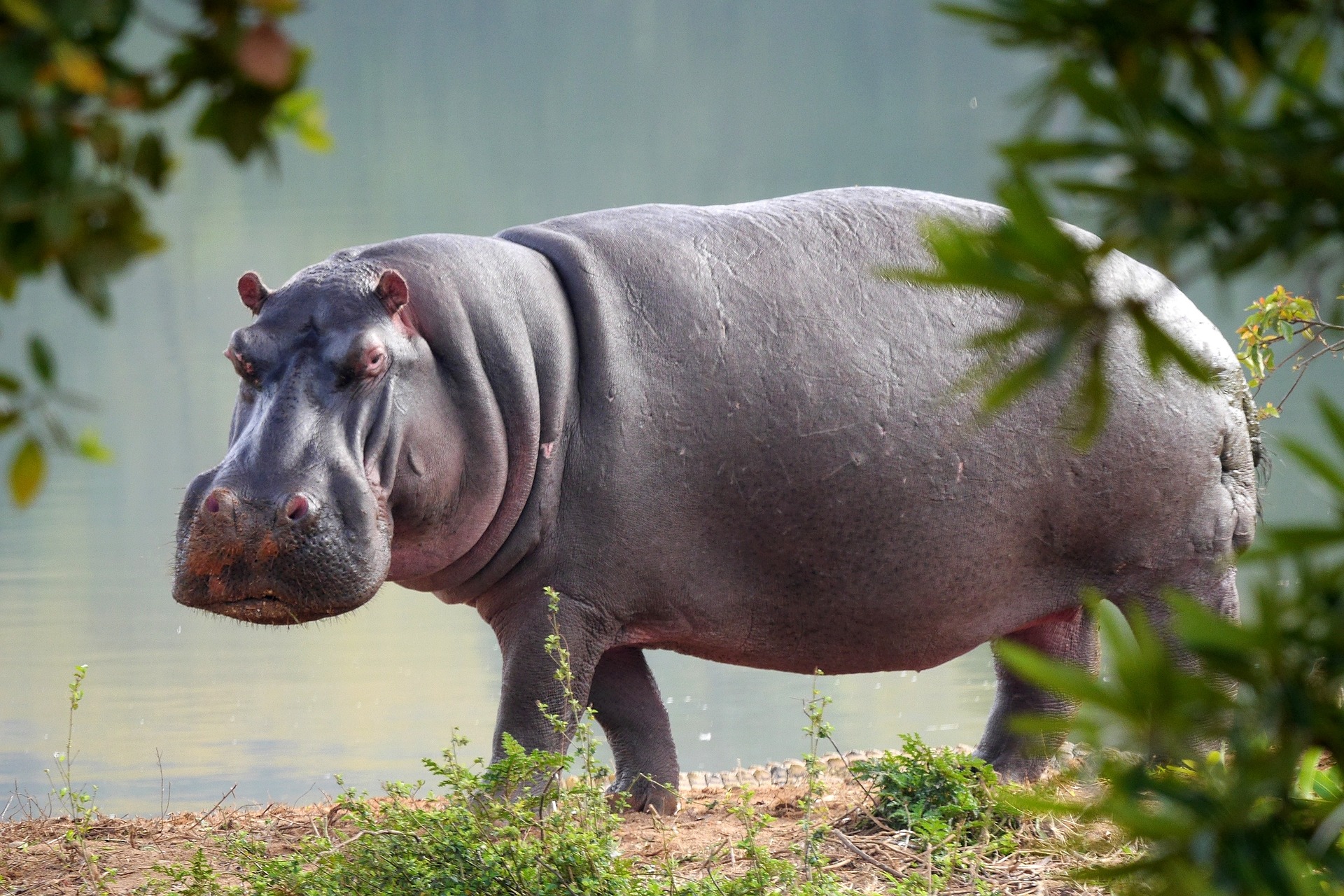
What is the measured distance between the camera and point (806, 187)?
1677cm

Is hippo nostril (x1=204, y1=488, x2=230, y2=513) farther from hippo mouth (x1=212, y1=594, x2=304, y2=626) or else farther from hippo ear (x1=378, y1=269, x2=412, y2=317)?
hippo ear (x1=378, y1=269, x2=412, y2=317)

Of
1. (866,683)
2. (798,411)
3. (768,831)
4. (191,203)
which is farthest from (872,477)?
(191,203)

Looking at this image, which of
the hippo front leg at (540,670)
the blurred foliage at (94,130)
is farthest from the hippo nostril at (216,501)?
the blurred foliage at (94,130)

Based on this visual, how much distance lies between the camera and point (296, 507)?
8.85 feet

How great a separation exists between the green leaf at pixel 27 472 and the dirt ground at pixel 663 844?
195 centimetres

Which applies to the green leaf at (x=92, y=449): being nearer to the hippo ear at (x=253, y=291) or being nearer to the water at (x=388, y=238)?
the water at (x=388, y=238)

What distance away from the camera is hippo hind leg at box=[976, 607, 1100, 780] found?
3725 millimetres

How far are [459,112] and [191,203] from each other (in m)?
4.72

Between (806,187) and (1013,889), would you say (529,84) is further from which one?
(1013,889)

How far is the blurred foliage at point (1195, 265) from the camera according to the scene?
67 cm

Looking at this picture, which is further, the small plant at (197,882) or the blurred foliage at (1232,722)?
the small plant at (197,882)

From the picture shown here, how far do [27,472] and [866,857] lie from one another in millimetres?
2229

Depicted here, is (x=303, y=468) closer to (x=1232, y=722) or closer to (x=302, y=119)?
(x=302, y=119)

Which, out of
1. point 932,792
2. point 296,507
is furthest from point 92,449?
point 932,792
